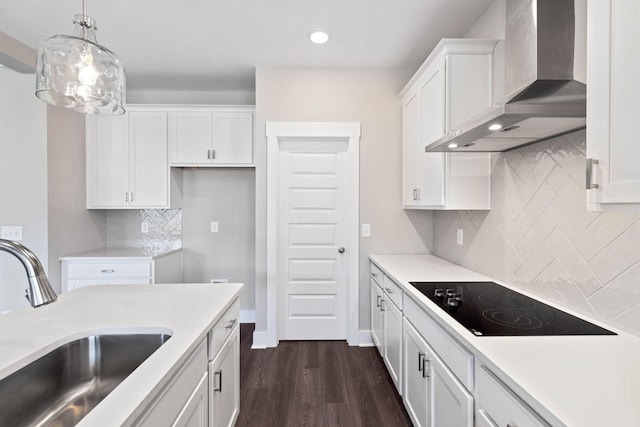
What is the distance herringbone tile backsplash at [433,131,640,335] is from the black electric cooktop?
0.11 m

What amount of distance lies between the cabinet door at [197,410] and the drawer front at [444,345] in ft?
3.32

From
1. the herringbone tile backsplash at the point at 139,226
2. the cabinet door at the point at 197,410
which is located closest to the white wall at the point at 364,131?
the herringbone tile backsplash at the point at 139,226

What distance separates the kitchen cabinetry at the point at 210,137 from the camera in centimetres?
325

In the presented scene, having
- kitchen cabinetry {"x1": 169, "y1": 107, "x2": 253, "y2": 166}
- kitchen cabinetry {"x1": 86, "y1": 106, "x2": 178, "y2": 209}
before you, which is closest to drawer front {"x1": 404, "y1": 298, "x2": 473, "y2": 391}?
kitchen cabinetry {"x1": 169, "y1": 107, "x2": 253, "y2": 166}

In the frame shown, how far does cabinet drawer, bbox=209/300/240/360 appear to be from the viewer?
1.34 m

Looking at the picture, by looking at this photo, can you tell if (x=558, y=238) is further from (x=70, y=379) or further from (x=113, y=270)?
(x=113, y=270)

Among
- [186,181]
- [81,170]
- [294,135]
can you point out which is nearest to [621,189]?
[294,135]

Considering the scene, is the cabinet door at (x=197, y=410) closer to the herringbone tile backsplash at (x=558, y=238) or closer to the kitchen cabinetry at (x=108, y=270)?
the herringbone tile backsplash at (x=558, y=238)

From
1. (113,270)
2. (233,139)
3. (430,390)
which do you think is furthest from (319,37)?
(113,270)

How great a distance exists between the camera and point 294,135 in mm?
2932

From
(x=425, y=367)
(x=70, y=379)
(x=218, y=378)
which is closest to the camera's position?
(x=70, y=379)

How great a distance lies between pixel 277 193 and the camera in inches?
117

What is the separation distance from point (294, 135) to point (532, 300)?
7.40 ft

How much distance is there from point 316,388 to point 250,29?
278 cm
